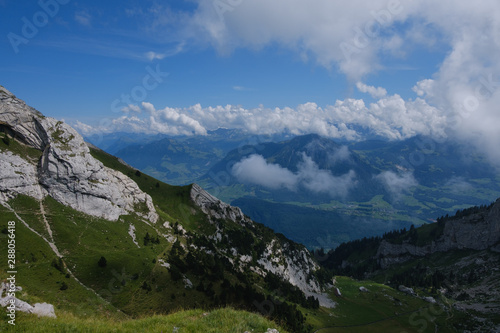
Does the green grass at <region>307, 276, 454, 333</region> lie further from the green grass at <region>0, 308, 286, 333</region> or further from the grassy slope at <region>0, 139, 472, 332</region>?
the green grass at <region>0, 308, 286, 333</region>

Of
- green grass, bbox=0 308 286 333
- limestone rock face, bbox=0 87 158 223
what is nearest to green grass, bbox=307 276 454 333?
limestone rock face, bbox=0 87 158 223

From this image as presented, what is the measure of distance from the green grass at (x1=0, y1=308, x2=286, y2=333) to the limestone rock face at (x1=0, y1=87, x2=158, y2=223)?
98851 mm

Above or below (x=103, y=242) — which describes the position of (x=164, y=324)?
above

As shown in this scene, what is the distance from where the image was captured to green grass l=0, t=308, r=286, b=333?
13328 millimetres

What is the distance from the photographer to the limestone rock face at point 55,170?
92062 mm

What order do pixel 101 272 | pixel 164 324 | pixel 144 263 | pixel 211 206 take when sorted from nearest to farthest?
pixel 164 324, pixel 101 272, pixel 144 263, pixel 211 206

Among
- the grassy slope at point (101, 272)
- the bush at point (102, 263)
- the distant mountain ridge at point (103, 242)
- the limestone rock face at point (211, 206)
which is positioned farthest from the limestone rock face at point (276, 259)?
the bush at point (102, 263)

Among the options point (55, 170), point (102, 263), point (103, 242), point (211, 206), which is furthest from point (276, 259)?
point (55, 170)

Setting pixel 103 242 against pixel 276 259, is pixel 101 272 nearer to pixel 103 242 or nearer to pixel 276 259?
pixel 103 242

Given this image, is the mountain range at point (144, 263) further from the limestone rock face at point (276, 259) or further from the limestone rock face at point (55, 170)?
the limestone rock face at point (276, 259)

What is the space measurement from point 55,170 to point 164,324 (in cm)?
11401

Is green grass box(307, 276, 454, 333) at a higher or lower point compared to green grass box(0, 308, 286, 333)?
lower

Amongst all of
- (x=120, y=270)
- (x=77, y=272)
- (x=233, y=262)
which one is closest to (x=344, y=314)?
(x=233, y=262)

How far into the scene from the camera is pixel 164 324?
50.3 ft
